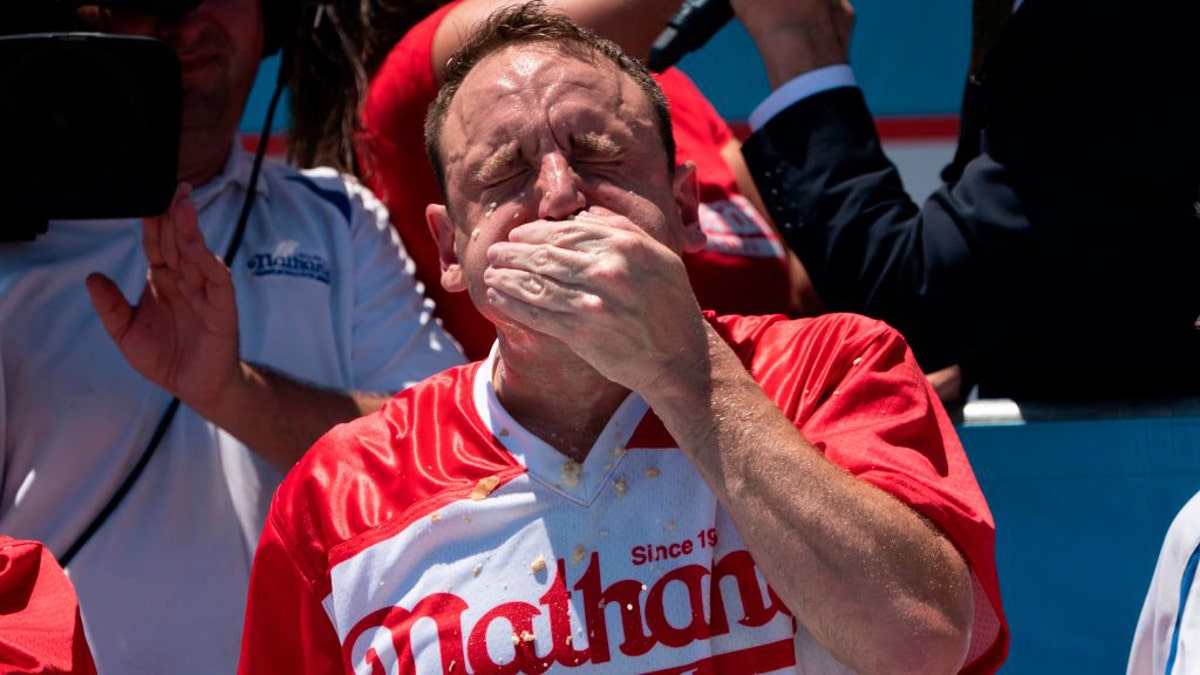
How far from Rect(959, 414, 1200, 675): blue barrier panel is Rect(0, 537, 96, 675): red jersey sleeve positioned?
1.08m

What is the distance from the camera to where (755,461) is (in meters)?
1.45

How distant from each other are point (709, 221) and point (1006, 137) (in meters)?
0.52

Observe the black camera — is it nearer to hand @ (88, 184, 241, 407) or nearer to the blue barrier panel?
hand @ (88, 184, 241, 407)

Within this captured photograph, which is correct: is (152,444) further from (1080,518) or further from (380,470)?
(1080,518)

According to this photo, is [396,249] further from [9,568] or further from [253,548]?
[9,568]

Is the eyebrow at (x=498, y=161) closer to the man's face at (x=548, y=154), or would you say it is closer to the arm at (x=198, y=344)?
the man's face at (x=548, y=154)

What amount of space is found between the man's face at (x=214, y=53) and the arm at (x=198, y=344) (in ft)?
0.95

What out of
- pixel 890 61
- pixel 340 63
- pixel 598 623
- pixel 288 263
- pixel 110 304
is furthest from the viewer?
pixel 890 61

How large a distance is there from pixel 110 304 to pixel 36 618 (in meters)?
0.63

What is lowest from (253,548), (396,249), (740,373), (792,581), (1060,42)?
(253,548)

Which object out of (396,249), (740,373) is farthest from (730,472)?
(396,249)

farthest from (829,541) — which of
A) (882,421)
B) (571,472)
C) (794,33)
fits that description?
(794,33)

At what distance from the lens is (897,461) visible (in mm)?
1520

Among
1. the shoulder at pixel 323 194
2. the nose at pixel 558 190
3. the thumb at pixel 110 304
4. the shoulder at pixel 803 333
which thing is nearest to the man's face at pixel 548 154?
the nose at pixel 558 190
